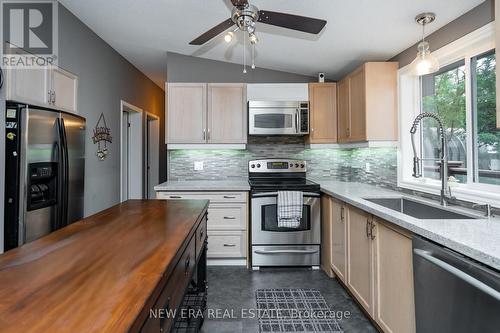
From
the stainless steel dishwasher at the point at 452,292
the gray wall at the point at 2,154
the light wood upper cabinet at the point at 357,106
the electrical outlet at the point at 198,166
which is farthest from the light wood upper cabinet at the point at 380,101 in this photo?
the gray wall at the point at 2,154

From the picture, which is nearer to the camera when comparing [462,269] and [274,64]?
[462,269]

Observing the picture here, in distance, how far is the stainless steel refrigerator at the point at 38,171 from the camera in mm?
1922

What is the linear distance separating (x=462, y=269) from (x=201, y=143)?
2.77m

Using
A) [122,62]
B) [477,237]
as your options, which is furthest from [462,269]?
[122,62]

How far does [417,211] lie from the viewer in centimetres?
219

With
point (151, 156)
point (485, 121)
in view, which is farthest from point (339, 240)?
point (151, 156)

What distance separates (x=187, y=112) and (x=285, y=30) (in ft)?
4.82

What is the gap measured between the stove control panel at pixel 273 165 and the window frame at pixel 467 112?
1.24 meters

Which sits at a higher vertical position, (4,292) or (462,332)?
(4,292)

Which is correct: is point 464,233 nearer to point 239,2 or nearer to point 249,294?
point 239,2

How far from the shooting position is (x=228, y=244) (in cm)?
312

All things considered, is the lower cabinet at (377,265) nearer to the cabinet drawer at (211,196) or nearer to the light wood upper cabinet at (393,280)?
the light wood upper cabinet at (393,280)

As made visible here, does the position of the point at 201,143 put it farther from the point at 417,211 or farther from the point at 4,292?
the point at 4,292

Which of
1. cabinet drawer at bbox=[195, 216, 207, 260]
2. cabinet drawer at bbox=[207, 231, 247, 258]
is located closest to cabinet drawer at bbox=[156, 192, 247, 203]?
cabinet drawer at bbox=[207, 231, 247, 258]
